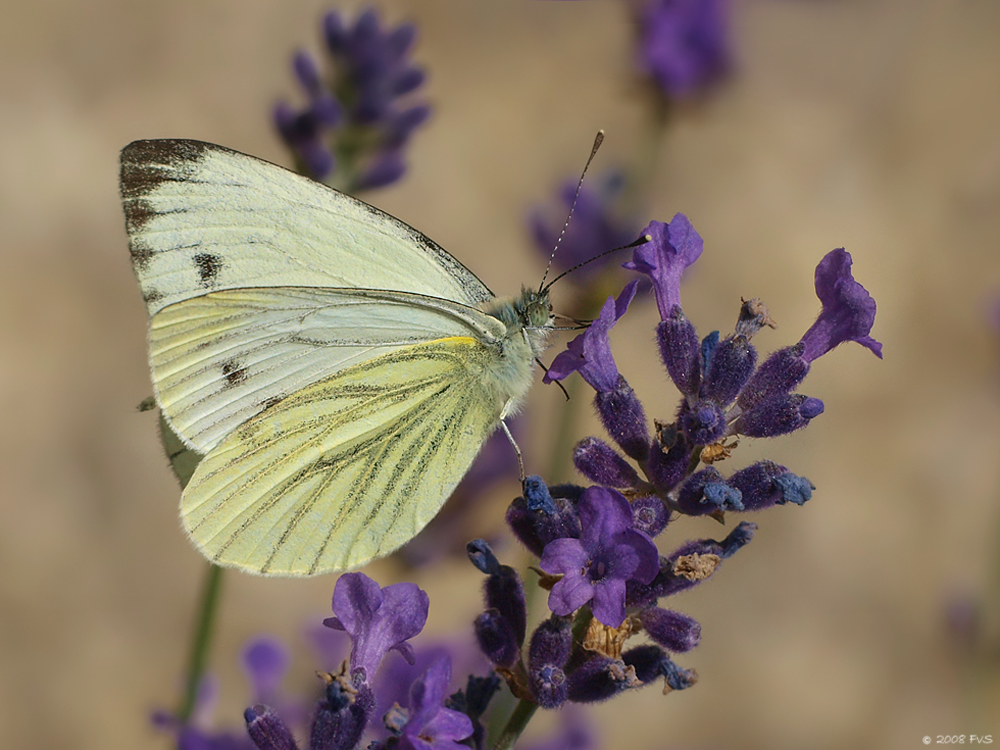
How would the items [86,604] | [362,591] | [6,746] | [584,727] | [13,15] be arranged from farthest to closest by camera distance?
[13,15] → [86,604] → [6,746] → [584,727] → [362,591]

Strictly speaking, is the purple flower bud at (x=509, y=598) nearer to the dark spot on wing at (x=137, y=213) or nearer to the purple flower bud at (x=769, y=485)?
the purple flower bud at (x=769, y=485)

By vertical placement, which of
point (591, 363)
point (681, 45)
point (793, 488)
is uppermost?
point (681, 45)

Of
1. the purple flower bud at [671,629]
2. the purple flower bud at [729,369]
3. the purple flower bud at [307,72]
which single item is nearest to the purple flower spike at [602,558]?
the purple flower bud at [671,629]

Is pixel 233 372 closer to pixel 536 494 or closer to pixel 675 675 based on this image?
pixel 536 494

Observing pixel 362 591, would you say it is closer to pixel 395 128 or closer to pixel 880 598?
pixel 395 128

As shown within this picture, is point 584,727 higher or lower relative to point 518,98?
lower

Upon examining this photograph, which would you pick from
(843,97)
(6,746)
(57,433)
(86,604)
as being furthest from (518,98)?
(6,746)

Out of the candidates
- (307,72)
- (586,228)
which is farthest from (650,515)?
(586,228)
